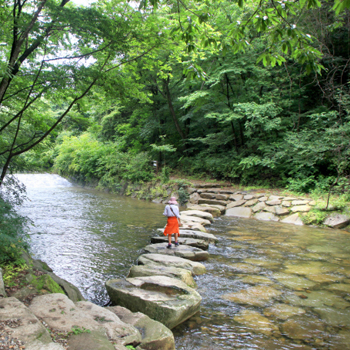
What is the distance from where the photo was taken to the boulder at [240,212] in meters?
10.7

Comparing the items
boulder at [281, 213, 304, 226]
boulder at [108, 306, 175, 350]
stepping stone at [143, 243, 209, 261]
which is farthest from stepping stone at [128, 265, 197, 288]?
boulder at [281, 213, 304, 226]

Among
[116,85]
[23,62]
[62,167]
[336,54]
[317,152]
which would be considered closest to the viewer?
[23,62]

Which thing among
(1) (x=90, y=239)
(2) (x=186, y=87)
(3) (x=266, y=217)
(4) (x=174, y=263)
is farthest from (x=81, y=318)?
(2) (x=186, y=87)

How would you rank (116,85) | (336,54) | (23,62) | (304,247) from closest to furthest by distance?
(23,62) → (116,85) → (304,247) → (336,54)

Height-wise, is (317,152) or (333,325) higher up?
(317,152)

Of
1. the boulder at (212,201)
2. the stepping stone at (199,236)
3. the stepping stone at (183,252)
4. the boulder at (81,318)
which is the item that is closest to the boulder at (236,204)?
the boulder at (212,201)

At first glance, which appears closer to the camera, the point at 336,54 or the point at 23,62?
the point at 23,62

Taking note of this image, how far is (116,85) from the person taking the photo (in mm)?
5262

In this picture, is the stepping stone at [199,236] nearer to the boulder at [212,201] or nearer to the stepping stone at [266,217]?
the stepping stone at [266,217]

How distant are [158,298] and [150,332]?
733mm

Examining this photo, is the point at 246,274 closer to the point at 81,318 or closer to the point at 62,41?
the point at 81,318

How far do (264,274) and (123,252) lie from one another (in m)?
3.02

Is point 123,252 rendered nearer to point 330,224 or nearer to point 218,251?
point 218,251

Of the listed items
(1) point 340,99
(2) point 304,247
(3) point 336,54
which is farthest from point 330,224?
(3) point 336,54
